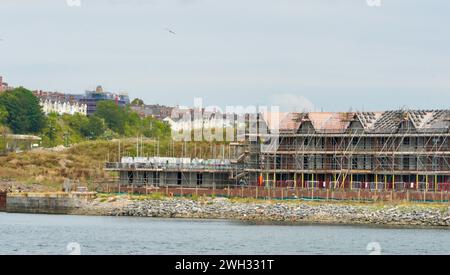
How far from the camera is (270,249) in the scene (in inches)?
3046

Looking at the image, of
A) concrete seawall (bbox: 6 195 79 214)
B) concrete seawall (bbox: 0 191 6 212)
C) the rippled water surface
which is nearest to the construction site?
concrete seawall (bbox: 6 195 79 214)

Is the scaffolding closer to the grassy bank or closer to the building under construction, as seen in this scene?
the building under construction

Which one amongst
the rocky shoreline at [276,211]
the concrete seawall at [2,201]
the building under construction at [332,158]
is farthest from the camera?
the concrete seawall at [2,201]

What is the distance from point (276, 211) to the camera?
106 meters

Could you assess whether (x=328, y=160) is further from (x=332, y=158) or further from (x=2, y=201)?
(x=2, y=201)

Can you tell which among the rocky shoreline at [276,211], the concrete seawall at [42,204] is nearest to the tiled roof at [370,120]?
the rocky shoreline at [276,211]

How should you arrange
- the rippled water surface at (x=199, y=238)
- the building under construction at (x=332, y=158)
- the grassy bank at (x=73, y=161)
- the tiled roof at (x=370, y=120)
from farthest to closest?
the grassy bank at (x=73, y=161)
the tiled roof at (x=370, y=120)
the building under construction at (x=332, y=158)
the rippled water surface at (x=199, y=238)

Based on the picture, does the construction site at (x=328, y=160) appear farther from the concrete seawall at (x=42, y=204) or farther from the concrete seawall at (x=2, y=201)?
the concrete seawall at (x=2, y=201)

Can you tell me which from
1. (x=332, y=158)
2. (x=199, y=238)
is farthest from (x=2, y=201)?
(x=199, y=238)

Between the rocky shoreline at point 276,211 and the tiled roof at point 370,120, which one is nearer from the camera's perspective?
the rocky shoreline at point 276,211

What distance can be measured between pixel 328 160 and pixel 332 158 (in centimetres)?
41

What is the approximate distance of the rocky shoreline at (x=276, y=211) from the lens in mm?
101938
